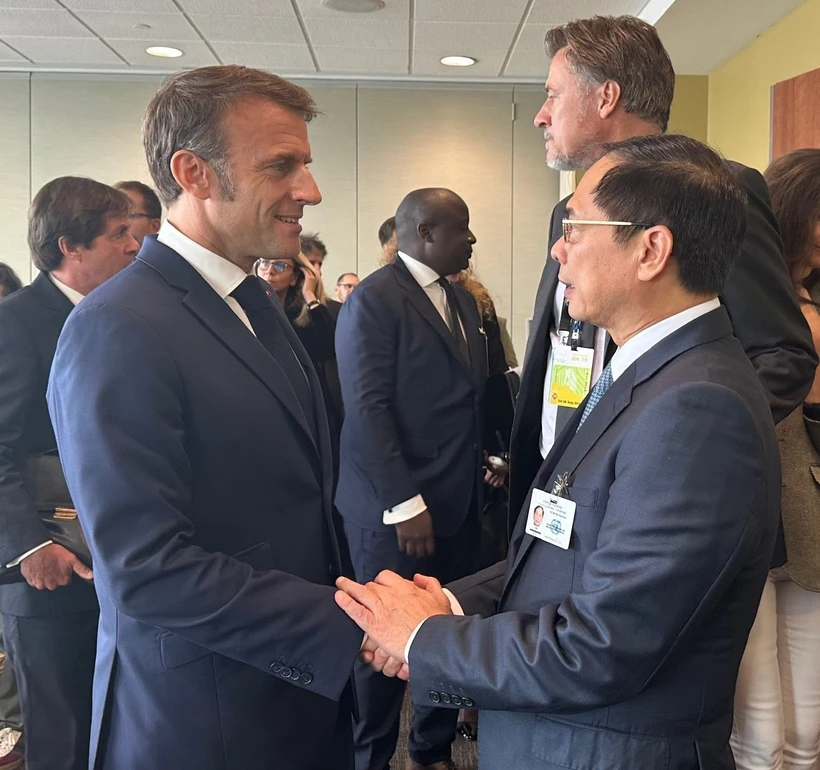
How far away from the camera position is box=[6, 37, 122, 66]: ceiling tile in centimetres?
510

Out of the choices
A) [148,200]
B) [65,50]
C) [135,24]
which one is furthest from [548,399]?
[65,50]

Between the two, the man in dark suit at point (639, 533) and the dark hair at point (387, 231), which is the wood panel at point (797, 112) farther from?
the man in dark suit at point (639, 533)

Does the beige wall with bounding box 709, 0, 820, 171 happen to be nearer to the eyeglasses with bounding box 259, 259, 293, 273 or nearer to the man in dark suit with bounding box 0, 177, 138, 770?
the eyeglasses with bounding box 259, 259, 293, 273

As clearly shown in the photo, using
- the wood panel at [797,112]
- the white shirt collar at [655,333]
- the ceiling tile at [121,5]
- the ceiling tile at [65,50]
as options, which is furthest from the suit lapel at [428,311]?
the ceiling tile at [65,50]

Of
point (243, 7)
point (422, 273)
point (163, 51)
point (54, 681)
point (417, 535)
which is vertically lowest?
point (54, 681)

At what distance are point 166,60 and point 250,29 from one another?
1.15 metres

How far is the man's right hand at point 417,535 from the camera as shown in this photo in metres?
2.35

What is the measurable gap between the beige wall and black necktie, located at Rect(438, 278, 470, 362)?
242 centimetres

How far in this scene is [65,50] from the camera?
531 cm

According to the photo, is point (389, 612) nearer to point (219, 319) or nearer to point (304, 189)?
point (219, 319)

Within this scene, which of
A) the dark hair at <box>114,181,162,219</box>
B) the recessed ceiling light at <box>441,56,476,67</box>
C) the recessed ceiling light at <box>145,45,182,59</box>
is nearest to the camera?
the dark hair at <box>114,181,162,219</box>

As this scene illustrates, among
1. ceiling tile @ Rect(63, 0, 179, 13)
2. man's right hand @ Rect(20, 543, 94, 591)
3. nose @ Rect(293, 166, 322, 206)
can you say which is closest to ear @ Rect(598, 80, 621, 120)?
nose @ Rect(293, 166, 322, 206)

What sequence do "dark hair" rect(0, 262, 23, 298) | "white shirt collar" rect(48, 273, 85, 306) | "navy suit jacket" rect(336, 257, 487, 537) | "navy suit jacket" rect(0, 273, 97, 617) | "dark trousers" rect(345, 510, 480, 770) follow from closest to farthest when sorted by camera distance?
"navy suit jacket" rect(0, 273, 97, 617) < "white shirt collar" rect(48, 273, 85, 306) < "dark trousers" rect(345, 510, 480, 770) < "navy suit jacket" rect(336, 257, 487, 537) < "dark hair" rect(0, 262, 23, 298)

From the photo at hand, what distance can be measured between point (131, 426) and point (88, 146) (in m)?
5.65
